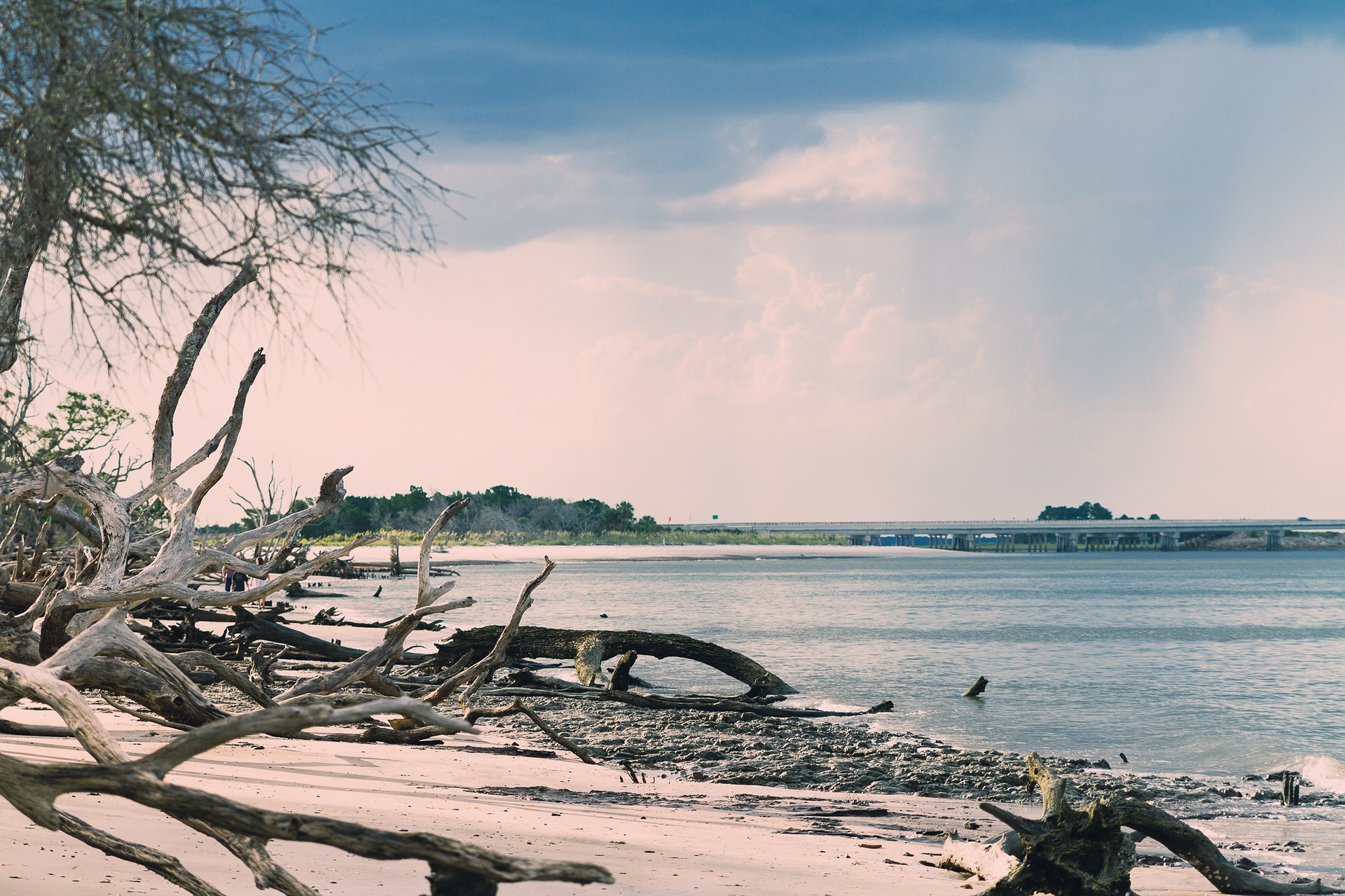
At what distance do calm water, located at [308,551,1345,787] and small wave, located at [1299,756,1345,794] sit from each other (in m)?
0.05

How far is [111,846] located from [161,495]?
12.6 feet

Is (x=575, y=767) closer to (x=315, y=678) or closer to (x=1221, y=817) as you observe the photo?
(x=315, y=678)

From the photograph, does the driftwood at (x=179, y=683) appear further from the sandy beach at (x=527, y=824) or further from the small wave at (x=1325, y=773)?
the small wave at (x=1325, y=773)

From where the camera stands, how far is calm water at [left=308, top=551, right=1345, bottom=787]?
15.7m

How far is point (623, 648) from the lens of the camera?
1589 cm

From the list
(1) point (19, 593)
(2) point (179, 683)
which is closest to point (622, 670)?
(1) point (19, 593)

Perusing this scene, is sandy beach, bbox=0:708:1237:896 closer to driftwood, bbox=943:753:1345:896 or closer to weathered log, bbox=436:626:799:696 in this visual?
driftwood, bbox=943:753:1345:896

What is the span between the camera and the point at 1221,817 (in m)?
9.80

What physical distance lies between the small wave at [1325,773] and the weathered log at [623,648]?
22.0 feet

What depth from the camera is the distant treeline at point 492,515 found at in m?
113

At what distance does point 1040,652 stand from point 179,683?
26.2 meters

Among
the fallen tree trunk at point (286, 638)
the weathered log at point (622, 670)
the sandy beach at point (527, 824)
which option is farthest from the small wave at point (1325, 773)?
the fallen tree trunk at point (286, 638)

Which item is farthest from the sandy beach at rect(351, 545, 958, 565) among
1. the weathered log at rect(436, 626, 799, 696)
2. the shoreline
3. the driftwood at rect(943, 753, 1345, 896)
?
the driftwood at rect(943, 753, 1345, 896)

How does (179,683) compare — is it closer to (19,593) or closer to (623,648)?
(19,593)
